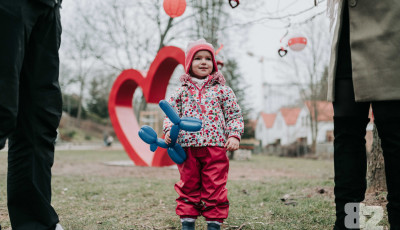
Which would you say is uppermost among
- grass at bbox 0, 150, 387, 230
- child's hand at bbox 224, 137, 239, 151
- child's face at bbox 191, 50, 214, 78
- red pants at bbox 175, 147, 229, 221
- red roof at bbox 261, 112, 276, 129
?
red roof at bbox 261, 112, 276, 129

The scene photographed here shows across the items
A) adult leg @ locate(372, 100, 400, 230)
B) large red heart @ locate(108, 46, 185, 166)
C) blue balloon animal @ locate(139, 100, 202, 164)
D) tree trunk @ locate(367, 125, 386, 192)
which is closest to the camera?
adult leg @ locate(372, 100, 400, 230)

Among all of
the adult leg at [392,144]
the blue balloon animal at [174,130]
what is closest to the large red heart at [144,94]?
the blue balloon animal at [174,130]

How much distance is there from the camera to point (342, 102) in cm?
155

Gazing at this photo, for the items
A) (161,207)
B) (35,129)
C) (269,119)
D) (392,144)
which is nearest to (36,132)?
(35,129)

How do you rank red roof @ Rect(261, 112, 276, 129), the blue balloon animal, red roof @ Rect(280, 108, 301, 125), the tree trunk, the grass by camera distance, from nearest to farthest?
the blue balloon animal, the grass, the tree trunk, red roof @ Rect(280, 108, 301, 125), red roof @ Rect(261, 112, 276, 129)

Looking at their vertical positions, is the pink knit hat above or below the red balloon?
below

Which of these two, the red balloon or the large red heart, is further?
the large red heart

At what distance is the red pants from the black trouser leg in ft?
2.65

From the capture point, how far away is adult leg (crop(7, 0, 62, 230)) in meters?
1.55

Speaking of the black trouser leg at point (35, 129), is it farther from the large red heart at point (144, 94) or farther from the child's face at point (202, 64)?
the large red heart at point (144, 94)

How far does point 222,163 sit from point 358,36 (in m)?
1.12

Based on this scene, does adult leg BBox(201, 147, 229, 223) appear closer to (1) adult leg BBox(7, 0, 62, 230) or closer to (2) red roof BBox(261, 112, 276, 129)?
Result: (1) adult leg BBox(7, 0, 62, 230)

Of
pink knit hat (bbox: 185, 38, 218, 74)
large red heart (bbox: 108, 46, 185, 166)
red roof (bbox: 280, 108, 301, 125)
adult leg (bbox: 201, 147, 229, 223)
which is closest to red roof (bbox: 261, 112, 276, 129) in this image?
red roof (bbox: 280, 108, 301, 125)

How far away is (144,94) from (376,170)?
202 inches
